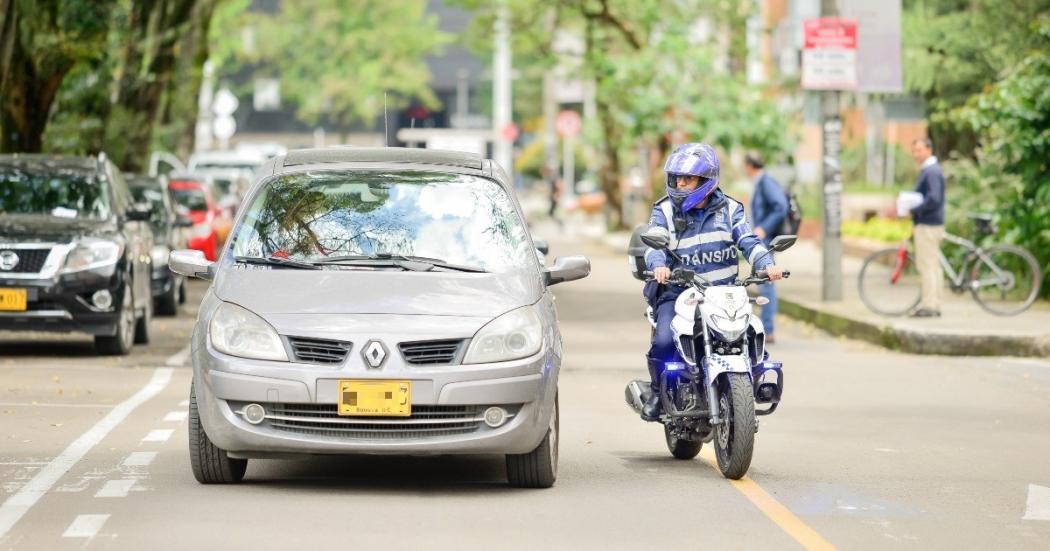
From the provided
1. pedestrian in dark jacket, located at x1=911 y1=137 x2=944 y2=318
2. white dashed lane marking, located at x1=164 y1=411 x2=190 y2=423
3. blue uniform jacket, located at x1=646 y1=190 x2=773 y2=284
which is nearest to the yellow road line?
blue uniform jacket, located at x1=646 y1=190 x2=773 y2=284

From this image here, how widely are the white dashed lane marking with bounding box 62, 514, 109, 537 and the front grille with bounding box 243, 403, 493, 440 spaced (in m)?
0.86

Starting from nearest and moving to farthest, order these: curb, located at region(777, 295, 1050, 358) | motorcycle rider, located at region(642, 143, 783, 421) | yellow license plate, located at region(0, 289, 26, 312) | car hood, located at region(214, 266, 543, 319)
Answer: car hood, located at region(214, 266, 543, 319) → motorcycle rider, located at region(642, 143, 783, 421) → yellow license plate, located at region(0, 289, 26, 312) → curb, located at region(777, 295, 1050, 358)

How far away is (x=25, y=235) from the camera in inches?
655

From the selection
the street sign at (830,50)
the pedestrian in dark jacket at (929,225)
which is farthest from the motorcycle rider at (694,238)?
the street sign at (830,50)

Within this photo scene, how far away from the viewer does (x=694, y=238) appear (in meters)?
10.4

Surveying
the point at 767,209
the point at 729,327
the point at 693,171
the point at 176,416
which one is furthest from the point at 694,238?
the point at 767,209

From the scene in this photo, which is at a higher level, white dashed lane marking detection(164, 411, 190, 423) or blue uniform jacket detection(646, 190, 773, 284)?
blue uniform jacket detection(646, 190, 773, 284)

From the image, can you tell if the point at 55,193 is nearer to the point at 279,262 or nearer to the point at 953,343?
the point at 953,343

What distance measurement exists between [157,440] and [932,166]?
10404 mm

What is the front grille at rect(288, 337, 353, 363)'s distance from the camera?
9.03 m

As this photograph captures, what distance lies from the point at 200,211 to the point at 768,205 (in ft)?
37.7

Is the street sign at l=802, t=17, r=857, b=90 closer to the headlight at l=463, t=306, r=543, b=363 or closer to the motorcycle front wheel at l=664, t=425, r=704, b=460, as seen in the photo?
the motorcycle front wheel at l=664, t=425, r=704, b=460

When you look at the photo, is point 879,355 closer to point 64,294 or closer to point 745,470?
point 64,294

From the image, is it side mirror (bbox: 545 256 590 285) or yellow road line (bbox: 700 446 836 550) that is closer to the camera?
yellow road line (bbox: 700 446 836 550)
